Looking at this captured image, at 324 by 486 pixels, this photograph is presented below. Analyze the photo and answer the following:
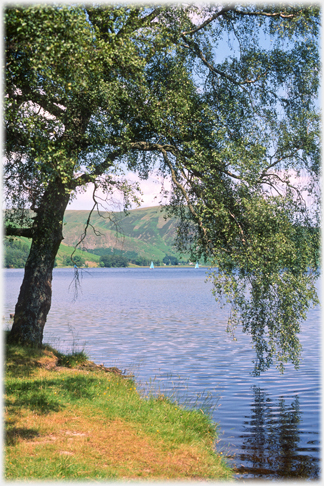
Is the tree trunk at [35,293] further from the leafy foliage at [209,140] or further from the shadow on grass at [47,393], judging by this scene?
the shadow on grass at [47,393]

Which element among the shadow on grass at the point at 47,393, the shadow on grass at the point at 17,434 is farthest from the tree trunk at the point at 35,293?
the shadow on grass at the point at 17,434

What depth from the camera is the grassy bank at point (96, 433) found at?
1009 centimetres

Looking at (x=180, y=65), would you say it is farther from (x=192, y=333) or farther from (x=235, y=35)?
(x=192, y=333)

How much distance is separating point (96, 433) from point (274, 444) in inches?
280

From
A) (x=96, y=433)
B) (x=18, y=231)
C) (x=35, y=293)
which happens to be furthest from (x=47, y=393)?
(x=18, y=231)

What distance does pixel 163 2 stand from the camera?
1866 cm

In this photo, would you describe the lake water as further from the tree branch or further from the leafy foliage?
the tree branch

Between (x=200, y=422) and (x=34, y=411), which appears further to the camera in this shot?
(x=200, y=422)

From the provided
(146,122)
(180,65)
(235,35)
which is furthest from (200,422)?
(235,35)

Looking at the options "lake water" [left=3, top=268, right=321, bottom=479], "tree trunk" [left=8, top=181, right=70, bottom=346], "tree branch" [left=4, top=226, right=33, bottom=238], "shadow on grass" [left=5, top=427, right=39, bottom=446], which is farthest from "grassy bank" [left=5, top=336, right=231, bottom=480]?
"tree branch" [left=4, top=226, right=33, bottom=238]

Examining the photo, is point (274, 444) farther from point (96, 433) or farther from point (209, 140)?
point (209, 140)

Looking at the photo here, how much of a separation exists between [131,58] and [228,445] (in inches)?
530

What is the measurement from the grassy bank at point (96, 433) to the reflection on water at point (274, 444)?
1.52m

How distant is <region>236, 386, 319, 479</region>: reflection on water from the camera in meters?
13.5
